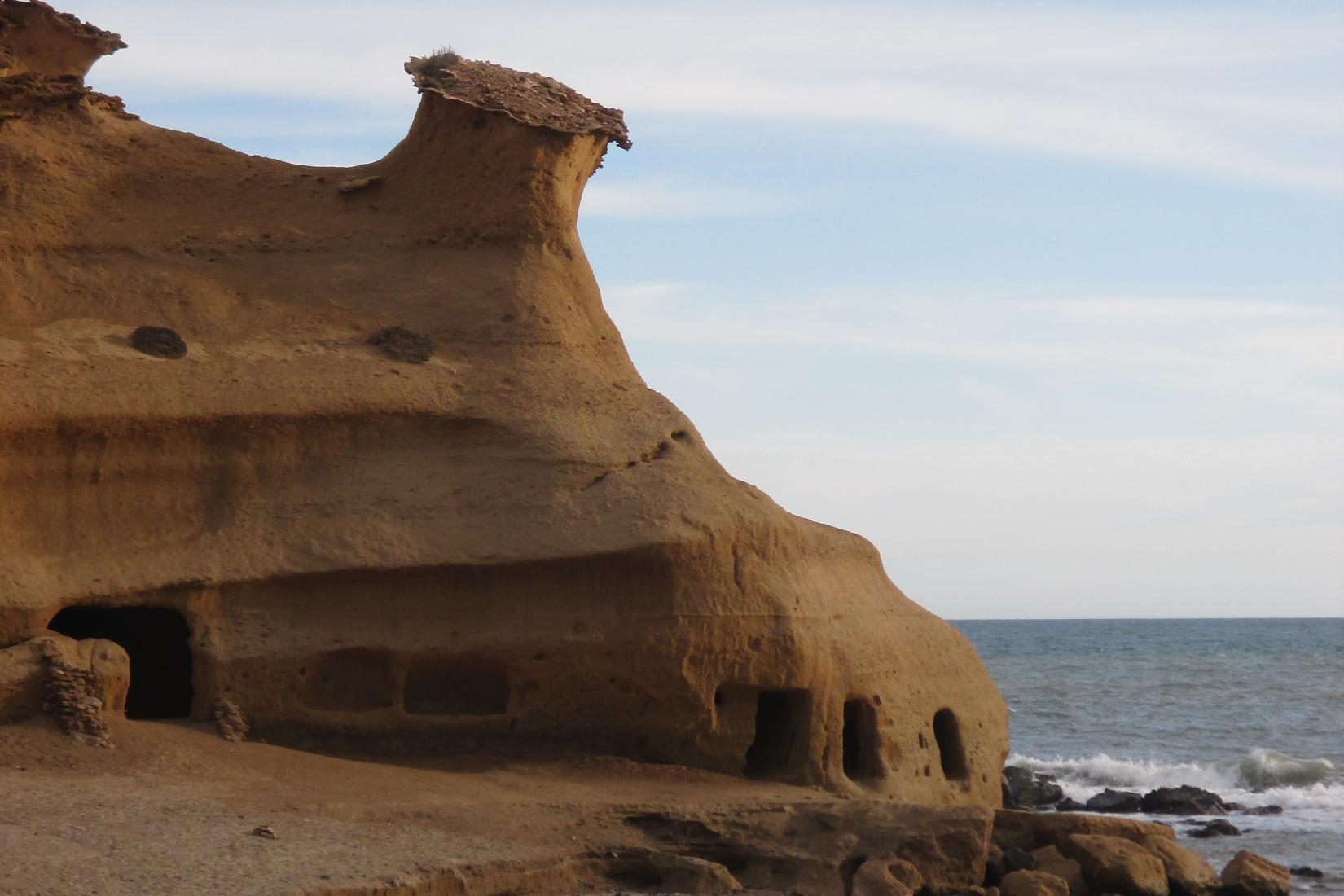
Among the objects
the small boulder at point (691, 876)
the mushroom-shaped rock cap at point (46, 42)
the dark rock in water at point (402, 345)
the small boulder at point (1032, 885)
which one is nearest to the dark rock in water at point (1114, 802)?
the small boulder at point (1032, 885)

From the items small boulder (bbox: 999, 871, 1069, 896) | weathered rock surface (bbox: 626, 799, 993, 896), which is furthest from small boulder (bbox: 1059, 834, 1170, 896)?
weathered rock surface (bbox: 626, 799, 993, 896)

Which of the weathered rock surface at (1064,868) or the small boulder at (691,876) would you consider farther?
the weathered rock surface at (1064,868)

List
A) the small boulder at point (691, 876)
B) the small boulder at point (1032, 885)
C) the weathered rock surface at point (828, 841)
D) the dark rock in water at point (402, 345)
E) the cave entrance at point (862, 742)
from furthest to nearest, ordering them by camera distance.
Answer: the dark rock in water at point (402, 345), the cave entrance at point (862, 742), the small boulder at point (1032, 885), the weathered rock surface at point (828, 841), the small boulder at point (691, 876)

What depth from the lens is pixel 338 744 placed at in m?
17.5

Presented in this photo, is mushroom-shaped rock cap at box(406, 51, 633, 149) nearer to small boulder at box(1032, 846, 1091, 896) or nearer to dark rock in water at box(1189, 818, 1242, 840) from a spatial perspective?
small boulder at box(1032, 846, 1091, 896)

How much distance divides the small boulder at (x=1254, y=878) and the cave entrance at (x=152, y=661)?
11066 mm

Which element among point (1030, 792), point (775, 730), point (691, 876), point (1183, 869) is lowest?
point (1030, 792)

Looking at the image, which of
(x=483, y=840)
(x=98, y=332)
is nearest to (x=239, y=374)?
(x=98, y=332)

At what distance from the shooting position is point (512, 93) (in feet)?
67.4

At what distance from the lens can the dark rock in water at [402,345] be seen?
63.1 feet

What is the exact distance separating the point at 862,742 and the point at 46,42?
12016mm

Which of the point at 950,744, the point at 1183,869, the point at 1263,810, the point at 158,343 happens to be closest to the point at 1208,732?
the point at 1263,810

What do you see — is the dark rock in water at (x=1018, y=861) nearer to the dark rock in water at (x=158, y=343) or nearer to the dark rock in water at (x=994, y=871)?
the dark rock in water at (x=994, y=871)

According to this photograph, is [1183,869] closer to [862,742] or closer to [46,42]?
[862,742]
